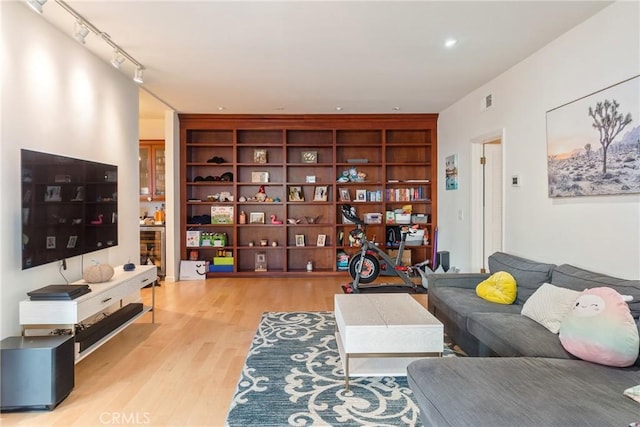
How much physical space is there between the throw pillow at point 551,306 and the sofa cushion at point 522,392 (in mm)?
456

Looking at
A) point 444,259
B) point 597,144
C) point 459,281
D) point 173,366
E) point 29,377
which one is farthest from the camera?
point 444,259

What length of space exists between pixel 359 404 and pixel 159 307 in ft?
9.93

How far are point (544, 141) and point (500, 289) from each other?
4.61 feet

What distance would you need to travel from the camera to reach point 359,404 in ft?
7.22

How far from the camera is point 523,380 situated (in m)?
1.66

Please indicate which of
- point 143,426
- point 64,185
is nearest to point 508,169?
point 143,426

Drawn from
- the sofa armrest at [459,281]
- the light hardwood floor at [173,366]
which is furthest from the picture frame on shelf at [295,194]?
the sofa armrest at [459,281]

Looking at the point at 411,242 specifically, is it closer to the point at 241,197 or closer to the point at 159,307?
the point at 241,197

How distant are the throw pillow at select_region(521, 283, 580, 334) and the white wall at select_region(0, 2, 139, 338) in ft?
11.8

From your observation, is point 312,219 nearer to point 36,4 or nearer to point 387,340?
point 387,340

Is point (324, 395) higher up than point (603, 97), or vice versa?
point (603, 97)

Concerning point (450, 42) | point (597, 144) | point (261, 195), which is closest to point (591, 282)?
point (597, 144)

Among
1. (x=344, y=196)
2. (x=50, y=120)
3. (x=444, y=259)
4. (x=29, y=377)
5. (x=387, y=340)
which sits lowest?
(x=29, y=377)

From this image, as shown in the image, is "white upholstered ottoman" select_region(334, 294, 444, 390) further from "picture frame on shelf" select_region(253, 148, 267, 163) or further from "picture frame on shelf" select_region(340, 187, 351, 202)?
"picture frame on shelf" select_region(253, 148, 267, 163)
